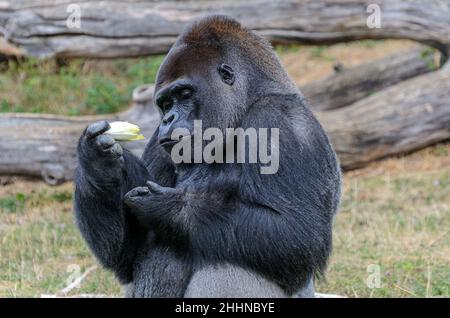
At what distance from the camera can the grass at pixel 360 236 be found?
18.8 ft

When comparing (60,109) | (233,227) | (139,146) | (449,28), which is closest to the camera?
(233,227)

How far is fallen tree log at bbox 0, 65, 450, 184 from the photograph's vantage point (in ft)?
25.5

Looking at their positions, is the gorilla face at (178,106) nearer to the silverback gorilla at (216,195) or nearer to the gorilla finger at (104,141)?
the silverback gorilla at (216,195)

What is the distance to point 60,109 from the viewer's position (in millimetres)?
10922

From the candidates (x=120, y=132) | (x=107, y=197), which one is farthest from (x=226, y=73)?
(x=107, y=197)

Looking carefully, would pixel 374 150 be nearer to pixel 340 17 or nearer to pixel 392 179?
pixel 392 179

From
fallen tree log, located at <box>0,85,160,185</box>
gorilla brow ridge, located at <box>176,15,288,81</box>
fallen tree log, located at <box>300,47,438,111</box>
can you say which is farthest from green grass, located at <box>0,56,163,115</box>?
gorilla brow ridge, located at <box>176,15,288,81</box>

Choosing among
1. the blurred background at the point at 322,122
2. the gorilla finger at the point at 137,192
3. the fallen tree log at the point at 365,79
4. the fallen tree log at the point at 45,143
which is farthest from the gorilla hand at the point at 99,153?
the fallen tree log at the point at 365,79

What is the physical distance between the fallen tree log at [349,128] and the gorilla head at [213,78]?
352 cm

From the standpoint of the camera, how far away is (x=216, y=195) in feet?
13.1

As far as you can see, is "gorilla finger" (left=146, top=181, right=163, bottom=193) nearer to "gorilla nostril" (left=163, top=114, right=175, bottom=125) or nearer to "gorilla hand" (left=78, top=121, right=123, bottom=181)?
"gorilla hand" (left=78, top=121, right=123, bottom=181)

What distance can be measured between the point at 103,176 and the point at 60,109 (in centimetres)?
713

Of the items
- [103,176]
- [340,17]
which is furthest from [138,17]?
[103,176]
